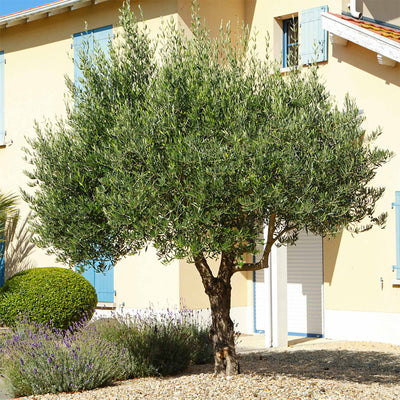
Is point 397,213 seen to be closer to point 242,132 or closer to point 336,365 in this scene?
point 336,365

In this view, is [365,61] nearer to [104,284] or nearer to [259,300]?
[259,300]

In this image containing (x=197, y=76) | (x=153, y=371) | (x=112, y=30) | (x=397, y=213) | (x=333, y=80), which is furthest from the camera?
(x=112, y=30)

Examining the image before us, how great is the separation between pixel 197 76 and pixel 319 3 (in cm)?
753

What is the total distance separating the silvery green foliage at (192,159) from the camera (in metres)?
7.15

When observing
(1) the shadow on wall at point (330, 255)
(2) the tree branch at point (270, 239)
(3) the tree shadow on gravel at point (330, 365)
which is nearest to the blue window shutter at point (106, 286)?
(3) the tree shadow on gravel at point (330, 365)

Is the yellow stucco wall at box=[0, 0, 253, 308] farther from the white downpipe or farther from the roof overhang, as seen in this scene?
the white downpipe

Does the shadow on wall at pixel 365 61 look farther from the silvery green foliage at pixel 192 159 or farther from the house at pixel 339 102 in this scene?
the silvery green foliage at pixel 192 159

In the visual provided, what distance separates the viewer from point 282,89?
7.91 meters

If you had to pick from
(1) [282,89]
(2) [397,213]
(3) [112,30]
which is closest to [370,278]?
(2) [397,213]

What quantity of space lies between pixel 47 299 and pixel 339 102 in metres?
6.89

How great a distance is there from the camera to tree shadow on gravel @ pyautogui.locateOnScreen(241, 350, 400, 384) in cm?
946

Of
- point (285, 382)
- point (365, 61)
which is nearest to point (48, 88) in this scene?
point (365, 61)

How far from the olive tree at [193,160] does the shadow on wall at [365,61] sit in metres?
5.16

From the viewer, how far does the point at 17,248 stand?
16.4 metres
